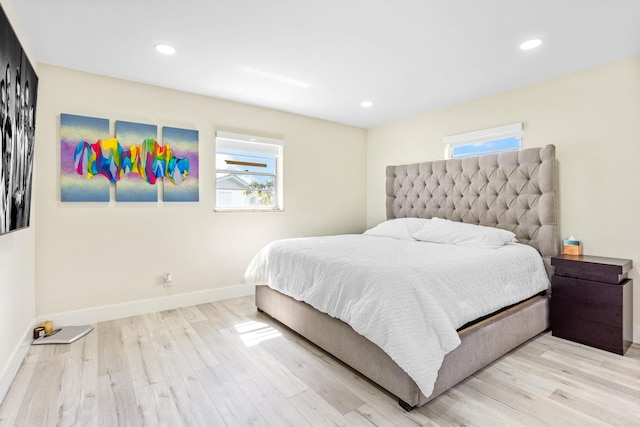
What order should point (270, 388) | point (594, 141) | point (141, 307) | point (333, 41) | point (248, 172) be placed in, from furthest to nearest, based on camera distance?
point (248, 172) → point (141, 307) → point (594, 141) → point (333, 41) → point (270, 388)

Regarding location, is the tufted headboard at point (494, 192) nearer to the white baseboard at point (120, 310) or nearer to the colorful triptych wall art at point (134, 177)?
the white baseboard at point (120, 310)

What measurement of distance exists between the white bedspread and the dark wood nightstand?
178 mm

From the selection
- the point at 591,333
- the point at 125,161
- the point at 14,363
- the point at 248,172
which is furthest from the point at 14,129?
the point at 591,333

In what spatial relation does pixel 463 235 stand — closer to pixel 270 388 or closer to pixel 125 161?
pixel 270 388

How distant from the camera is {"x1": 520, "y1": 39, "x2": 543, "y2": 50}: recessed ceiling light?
7.86 feet

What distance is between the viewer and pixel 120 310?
315 cm

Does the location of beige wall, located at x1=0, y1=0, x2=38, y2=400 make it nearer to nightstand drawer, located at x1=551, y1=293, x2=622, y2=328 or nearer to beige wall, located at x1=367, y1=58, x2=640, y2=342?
nightstand drawer, located at x1=551, y1=293, x2=622, y2=328

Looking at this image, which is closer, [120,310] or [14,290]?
[14,290]

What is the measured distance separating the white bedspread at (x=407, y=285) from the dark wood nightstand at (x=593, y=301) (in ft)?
0.58

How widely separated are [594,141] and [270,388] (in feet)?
10.8

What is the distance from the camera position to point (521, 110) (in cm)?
331

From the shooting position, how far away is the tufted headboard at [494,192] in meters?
3.00

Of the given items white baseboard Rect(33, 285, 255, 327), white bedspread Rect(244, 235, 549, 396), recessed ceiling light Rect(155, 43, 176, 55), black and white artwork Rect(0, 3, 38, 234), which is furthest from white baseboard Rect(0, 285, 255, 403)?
recessed ceiling light Rect(155, 43, 176, 55)

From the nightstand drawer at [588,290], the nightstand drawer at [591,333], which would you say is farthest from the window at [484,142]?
the nightstand drawer at [591,333]
